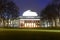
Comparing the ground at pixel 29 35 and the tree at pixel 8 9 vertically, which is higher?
the tree at pixel 8 9

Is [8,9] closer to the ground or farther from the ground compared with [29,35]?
farther from the ground

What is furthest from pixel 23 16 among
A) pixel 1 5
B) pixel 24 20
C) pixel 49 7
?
pixel 1 5

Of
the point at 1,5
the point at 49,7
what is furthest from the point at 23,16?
the point at 1,5

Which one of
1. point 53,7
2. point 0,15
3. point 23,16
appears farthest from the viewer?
point 23,16

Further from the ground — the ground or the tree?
the tree

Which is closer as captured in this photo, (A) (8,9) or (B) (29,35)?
(B) (29,35)

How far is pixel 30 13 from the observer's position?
121 meters

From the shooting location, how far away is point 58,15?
279ft

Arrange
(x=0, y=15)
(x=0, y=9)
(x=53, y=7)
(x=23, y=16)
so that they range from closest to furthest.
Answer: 1. (x=0, y=9)
2. (x=0, y=15)
3. (x=53, y=7)
4. (x=23, y=16)

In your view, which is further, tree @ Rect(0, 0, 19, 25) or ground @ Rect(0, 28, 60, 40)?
tree @ Rect(0, 0, 19, 25)

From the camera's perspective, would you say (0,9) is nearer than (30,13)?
Yes

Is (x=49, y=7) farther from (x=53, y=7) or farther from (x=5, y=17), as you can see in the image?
(x=5, y=17)

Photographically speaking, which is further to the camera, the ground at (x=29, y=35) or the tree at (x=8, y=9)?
the tree at (x=8, y=9)

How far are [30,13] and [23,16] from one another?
162 inches
